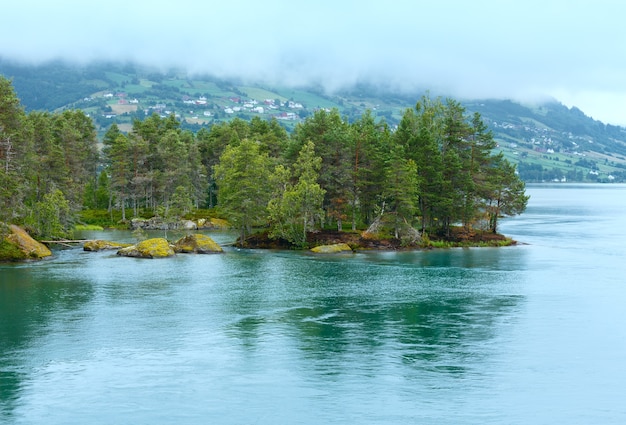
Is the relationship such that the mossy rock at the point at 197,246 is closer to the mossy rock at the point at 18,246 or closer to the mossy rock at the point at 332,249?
the mossy rock at the point at 332,249

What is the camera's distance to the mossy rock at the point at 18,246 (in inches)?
3430

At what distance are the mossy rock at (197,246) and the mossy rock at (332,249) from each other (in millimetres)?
15083

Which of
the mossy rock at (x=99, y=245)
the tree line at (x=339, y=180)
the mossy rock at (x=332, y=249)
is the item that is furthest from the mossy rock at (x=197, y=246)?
the mossy rock at (x=332, y=249)

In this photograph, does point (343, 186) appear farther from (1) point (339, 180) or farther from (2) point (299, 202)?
(2) point (299, 202)

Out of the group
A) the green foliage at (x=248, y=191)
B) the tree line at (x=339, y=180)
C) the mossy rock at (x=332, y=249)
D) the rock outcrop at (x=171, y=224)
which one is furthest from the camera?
the rock outcrop at (x=171, y=224)

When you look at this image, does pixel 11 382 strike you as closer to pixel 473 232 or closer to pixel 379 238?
pixel 379 238

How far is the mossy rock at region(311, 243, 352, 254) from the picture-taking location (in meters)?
101

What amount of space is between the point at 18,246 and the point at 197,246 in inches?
991

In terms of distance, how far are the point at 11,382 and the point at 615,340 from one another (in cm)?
4415

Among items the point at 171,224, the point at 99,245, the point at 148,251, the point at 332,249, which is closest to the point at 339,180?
the point at 332,249

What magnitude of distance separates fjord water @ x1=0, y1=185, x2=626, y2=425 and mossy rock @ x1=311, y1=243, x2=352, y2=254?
12.5 metres

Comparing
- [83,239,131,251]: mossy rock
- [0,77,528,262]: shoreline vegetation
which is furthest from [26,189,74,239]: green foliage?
[83,239,131,251]: mossy rock

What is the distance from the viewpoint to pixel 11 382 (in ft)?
132

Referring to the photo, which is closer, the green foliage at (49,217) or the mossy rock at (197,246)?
the mossy rock at (197,246)
